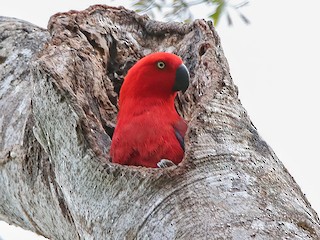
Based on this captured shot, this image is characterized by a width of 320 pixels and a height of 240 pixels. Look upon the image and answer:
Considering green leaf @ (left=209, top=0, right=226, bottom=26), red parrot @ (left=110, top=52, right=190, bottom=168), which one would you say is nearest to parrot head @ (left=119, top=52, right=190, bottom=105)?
red parrot @ (left=110, top=52, right=190, bottom=168)

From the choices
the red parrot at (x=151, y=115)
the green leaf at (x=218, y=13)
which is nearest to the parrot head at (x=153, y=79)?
the red parrot at (x=151, y=115)

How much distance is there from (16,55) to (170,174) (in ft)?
4.41

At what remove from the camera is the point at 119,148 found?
262cm

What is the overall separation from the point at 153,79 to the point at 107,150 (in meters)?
0.50

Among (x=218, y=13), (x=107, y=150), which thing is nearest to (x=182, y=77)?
(x=218, y=13)

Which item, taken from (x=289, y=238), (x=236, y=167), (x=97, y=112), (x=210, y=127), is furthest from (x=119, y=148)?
(x=289, y=238)

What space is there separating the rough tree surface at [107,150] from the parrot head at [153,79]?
0.32 feet

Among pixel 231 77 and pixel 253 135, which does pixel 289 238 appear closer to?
pixel 253 135

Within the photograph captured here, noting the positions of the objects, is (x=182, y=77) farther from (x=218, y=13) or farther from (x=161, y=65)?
(x=218, y=13)

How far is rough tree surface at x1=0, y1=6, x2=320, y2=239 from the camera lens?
6.43ft

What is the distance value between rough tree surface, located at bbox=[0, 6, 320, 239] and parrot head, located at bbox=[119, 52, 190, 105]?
0.32 ft

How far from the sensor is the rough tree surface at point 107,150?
1.96 meters

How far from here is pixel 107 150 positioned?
2.69 m

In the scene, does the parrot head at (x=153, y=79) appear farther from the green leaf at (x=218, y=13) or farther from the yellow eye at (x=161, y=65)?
the green leaf at (x=218, y=13)
